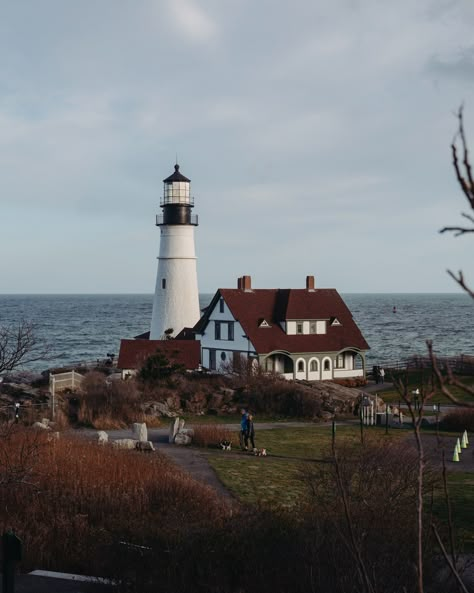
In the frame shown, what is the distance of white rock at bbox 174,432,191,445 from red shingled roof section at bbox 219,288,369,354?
19765 millimetres

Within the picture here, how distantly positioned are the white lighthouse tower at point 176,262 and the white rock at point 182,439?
28.7 m

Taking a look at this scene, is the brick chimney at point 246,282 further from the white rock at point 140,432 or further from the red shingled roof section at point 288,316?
the white rock at point 140,432

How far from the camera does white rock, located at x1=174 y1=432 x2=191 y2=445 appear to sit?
26.5 m

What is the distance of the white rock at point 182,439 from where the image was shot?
86.9 ft

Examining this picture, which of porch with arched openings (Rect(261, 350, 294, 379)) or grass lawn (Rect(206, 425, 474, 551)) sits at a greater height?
porch with arched openings (Rect(261, 350, 294, 379))

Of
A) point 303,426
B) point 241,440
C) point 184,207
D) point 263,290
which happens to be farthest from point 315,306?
point 241,440

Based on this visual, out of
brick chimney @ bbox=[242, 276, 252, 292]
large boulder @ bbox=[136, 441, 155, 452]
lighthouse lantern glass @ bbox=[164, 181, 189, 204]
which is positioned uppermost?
lighthouse lantern glass @ bbox=[164, 181, 189, 204]

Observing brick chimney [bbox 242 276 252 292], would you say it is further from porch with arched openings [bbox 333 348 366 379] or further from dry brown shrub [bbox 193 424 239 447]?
dry brown shrub [bbox 193 424 239 447]

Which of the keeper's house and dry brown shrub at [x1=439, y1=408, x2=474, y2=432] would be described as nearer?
dry brown shrub at [x1=439, y1=408, x2=474, y2=432]

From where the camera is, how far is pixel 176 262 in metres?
55.3

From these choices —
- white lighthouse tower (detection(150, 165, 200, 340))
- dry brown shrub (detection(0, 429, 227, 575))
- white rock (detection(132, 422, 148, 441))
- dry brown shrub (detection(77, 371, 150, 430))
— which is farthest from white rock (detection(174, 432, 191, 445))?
white lighthouse tower (detection(150, 165, 200, 340))

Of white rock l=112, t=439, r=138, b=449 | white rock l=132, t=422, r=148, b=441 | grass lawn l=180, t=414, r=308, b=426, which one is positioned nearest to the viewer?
white rock l=112, t=439, r=138, b=449

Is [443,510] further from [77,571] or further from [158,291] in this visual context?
[158,291]

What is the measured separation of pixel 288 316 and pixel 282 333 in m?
1.09
